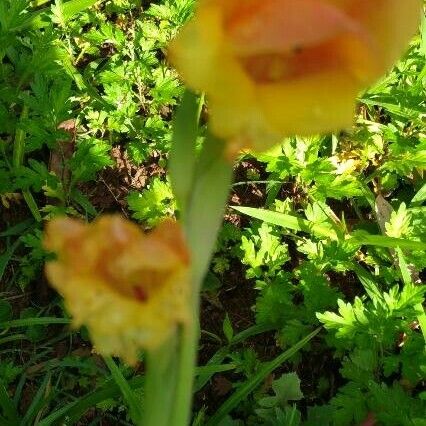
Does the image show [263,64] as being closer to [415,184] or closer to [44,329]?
[44,329]

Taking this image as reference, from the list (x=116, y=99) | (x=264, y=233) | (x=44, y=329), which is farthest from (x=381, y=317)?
(x=116, y=99)

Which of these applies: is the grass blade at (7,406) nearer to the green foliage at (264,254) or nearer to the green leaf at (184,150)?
the green foliage at (264,254)

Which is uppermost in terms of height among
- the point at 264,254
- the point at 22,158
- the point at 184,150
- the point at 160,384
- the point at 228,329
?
the point at 184,150

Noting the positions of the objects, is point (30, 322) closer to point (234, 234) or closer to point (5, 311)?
point (5, 311)

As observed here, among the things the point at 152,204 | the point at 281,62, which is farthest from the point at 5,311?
the point at 281,62

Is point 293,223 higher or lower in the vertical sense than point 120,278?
lower

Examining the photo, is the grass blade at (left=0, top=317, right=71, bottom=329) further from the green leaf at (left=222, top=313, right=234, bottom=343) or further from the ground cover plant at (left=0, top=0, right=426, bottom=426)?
the green leaf at (left=222, top=313, right=234, bottom=343)
